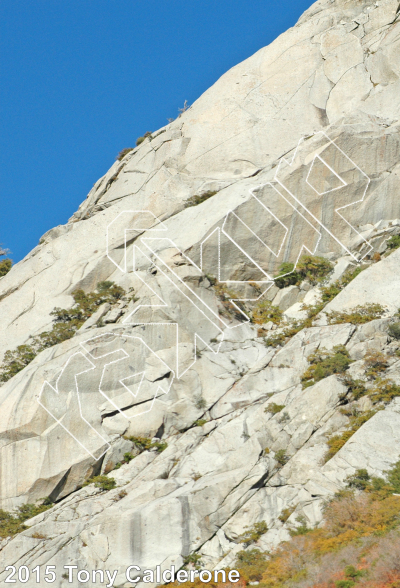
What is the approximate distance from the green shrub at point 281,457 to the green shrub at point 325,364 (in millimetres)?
2811

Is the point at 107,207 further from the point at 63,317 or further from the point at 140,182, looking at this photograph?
the point at 63,317

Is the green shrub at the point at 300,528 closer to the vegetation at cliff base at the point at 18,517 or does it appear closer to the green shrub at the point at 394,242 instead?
the vegetation at cliff base at the point at 18,517

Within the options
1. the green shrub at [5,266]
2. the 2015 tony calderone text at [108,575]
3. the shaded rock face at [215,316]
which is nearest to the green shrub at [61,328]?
the shaded rock face at [215,316]

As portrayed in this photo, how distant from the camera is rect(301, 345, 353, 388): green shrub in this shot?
26.9 metres

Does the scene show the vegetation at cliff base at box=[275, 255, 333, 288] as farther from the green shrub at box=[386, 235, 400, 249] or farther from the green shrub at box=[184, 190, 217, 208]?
the green shrub at box=[184, 190, 217, 208]

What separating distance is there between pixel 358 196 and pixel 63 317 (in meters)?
13.6

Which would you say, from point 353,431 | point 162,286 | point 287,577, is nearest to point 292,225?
point 162,286

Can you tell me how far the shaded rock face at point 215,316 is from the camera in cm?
2469

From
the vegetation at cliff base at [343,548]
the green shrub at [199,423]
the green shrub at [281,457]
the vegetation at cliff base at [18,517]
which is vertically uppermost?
the vegetation at cliff base at [18,517]

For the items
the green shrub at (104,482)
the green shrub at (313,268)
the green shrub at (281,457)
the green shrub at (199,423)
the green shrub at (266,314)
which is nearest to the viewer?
the green shrub at (281,457)

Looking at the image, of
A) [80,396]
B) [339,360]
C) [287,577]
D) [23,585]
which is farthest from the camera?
[80,396]

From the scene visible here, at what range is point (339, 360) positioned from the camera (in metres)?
27.1

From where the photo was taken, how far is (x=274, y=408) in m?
26.7

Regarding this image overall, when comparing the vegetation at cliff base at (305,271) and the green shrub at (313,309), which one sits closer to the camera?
the green shrub at (313,309)
